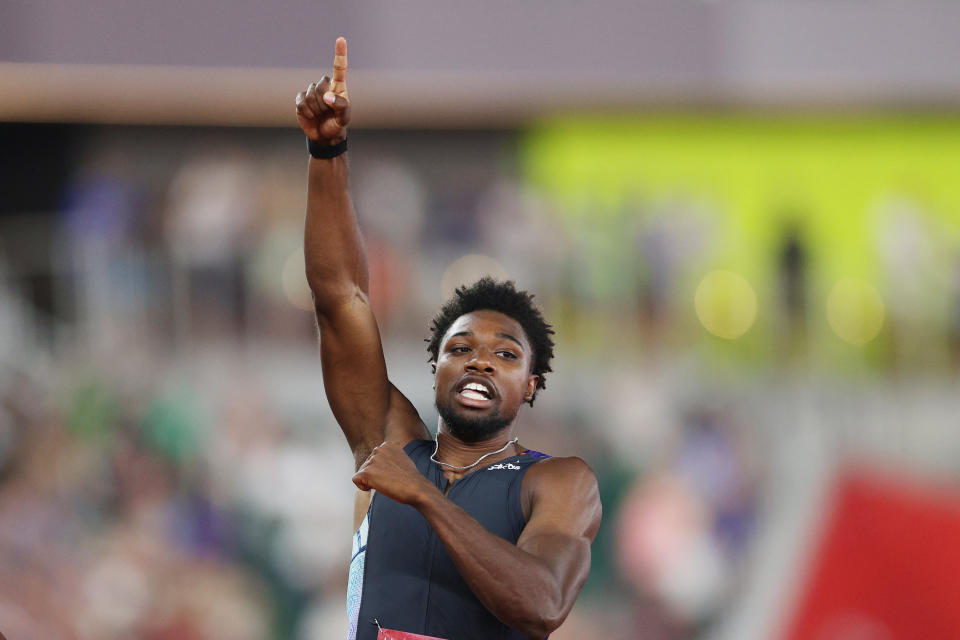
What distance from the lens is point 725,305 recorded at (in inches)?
446

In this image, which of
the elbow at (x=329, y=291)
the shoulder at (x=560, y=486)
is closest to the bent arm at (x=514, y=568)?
the shoulder at (x=560, y=486)

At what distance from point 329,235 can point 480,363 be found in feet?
2.41

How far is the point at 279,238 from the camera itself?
36.3ft

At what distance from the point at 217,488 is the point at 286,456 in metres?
0.65

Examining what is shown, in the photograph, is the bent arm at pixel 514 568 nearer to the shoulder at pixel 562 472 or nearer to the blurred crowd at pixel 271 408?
the shoulder at pixel 562 472

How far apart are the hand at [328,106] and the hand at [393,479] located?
126 centimetres

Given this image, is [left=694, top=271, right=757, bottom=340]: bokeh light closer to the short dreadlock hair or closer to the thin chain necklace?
the short dreadlock hair

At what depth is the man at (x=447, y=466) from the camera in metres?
3.34

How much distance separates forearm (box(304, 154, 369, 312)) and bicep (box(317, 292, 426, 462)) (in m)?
0.06

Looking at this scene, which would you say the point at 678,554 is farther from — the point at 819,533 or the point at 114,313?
the point at 114,313

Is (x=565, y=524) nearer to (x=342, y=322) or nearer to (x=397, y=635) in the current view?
(x=397, y=635)

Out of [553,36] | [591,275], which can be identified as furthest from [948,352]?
[553,36]

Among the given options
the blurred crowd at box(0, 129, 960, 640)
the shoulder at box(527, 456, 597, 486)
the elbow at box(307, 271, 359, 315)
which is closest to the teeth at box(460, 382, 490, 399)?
the shoulder at box(527, 456, 597, 486)

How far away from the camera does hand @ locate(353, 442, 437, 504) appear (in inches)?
131
